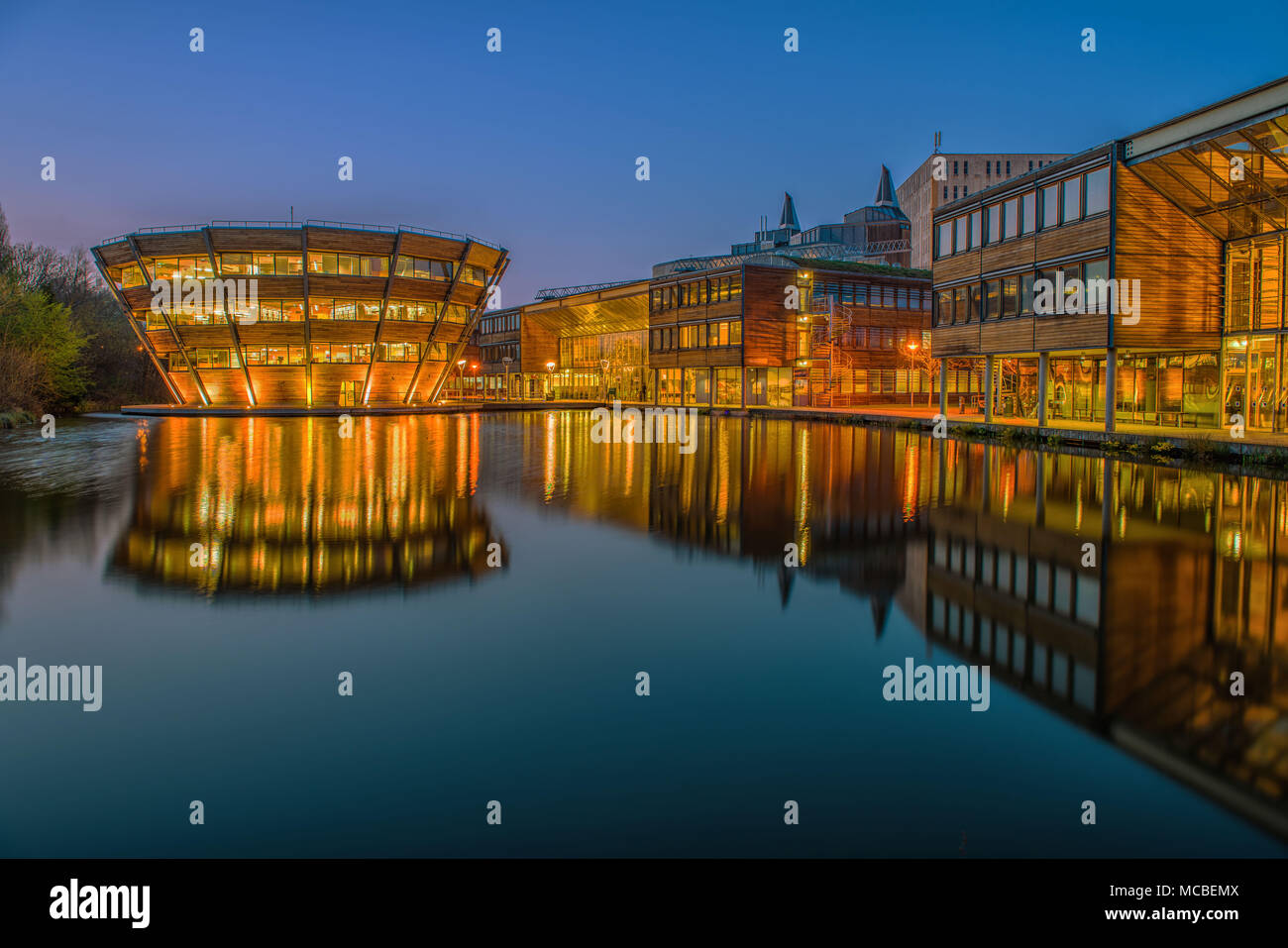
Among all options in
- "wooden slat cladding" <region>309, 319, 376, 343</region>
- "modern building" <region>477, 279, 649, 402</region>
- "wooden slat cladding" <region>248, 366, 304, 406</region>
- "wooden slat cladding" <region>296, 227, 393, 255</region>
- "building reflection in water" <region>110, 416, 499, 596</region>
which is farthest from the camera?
"modern building" <region>477, 279, 649, 402</region>

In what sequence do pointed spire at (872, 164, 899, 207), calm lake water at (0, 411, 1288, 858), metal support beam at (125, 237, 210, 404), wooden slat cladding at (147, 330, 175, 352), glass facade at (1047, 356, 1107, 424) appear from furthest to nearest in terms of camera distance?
pointed spire at (872, 164, 899, 207) → wooden slat cladding at (147, 330, 175, 352) → metal support beam at (125, 237, 210, 404) → glass facade at (1047, 356, 1107, 424) → calm lake water at (0, 411, 1288, 858)

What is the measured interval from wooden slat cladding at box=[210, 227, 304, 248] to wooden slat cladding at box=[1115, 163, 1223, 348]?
159 feet

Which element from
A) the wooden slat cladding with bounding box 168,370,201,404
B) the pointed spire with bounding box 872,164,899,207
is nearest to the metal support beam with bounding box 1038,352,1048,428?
the wooden slat cladding with bounding box 168,370,201,404

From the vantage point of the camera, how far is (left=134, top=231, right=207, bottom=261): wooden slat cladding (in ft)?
189

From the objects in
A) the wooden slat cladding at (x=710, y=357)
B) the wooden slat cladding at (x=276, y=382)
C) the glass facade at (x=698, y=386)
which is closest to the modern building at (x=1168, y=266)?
the wooden slat cladding at (x=710, y=357)

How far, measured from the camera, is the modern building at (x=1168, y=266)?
93.4ft

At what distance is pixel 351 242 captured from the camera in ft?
195

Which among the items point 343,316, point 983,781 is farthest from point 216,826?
point 343,316

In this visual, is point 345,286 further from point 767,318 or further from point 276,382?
point 767,318

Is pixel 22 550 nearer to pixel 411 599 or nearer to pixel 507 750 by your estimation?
pixel 411 599

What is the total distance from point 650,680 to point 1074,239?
31974mm

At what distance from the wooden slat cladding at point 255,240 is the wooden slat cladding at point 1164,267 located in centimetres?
4839

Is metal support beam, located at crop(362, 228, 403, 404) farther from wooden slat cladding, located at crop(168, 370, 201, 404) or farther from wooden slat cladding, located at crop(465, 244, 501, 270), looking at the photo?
wooden slat cladding, located at crop(168, 370, 201, 404)

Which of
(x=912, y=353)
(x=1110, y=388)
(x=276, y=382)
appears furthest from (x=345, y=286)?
(x=1110, y=388)
